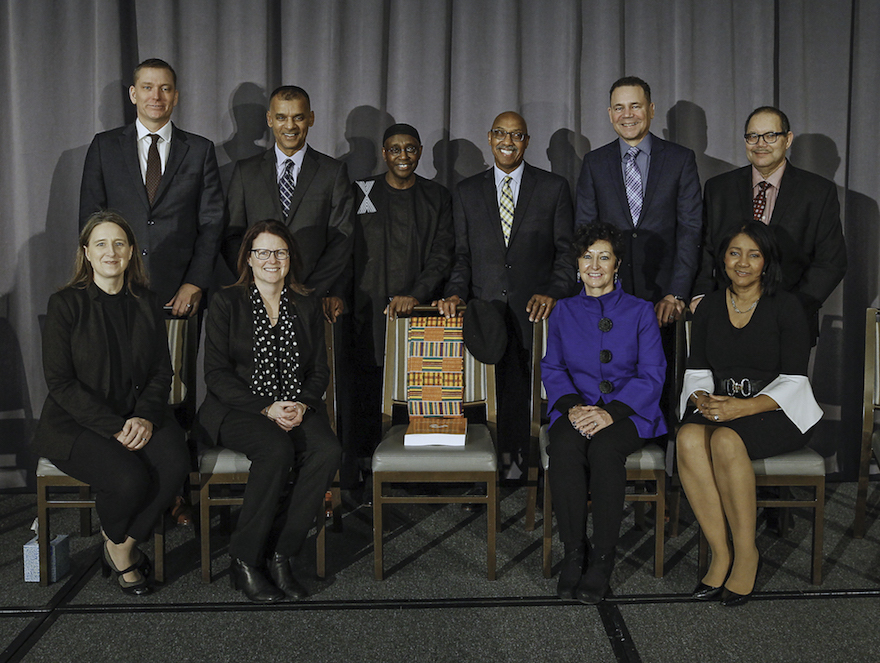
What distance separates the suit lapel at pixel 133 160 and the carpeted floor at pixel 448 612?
1.46 m

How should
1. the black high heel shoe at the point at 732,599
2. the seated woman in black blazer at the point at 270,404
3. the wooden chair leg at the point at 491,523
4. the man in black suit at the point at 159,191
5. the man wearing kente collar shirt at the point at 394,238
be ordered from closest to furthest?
the black high heel shoe at the point at 732,599 → the seated woman in black blazer at the point at 270,404 → the wooden chair leg at the point at 491,523 → the man in black suit at the point at 159,191 → the man wearing kente collar shirt at the point at 394,238

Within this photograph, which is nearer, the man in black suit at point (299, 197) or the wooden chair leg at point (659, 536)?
the wooden chair leg at point (659, 536)

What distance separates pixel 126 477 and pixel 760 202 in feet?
9.01

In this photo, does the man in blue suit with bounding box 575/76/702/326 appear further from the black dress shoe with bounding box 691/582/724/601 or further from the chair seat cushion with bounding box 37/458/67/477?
the chair seat cushion with bounding box 37/458/67/477

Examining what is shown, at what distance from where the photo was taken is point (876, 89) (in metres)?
4.07

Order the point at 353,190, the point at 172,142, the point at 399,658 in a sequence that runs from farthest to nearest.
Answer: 1. the point at 353,190
2. the point at 172,142
3. the point at 399,658

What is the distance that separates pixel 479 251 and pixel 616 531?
1.42m

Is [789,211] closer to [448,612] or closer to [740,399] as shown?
[740,399]

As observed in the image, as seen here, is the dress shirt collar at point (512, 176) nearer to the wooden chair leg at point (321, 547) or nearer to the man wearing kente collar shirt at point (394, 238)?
the man wearing kente collar shirt at point (394, 238)

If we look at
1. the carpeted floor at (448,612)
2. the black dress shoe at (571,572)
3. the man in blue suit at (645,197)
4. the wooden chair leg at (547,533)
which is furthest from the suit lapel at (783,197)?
the black dress shoe at (571,572)

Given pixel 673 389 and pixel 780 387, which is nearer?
pixel 780 387

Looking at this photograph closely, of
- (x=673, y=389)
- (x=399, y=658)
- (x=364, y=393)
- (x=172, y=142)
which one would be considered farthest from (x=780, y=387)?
(x=172, y=142)

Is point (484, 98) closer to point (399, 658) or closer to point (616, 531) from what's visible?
point (616, 531)

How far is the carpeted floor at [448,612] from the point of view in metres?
2.34
